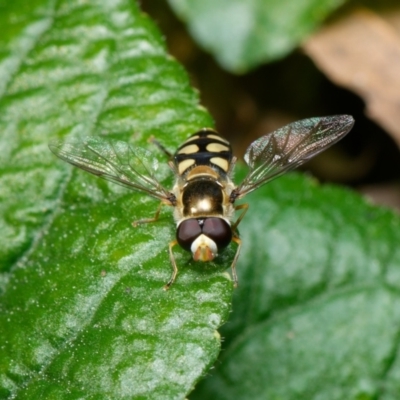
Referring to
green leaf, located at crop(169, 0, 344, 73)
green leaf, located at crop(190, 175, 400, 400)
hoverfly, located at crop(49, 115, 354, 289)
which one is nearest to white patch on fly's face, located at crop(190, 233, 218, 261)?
hoverfly, located at crop(49, 115, 354, 289)

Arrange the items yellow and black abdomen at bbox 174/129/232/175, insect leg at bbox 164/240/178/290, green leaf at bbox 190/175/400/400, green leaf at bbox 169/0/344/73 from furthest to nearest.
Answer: green leaf at bbox 169/0/344/73 < green leaf at bbox 190/175/400/400 < yellow and black abdomen at bbox 174/129/232/175 < insect leg at bbox 164/240/178/290

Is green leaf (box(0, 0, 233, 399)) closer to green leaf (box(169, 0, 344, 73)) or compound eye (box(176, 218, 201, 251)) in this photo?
compound eye (box(176, 218, 201, 251))

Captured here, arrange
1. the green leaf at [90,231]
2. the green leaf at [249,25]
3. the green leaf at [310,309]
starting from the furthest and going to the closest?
1. the green leaf at [249,25]
2. the green leaf at [310,309]
3. the green leaf at [90,231]

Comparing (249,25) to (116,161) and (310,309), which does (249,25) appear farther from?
(116,161)

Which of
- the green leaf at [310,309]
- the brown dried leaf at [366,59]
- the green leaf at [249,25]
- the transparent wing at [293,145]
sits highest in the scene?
the green leaf at [249,25]

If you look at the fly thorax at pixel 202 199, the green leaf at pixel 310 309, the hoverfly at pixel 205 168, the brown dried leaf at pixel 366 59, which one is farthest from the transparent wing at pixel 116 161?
the brown dried leaf at pixel 366 59

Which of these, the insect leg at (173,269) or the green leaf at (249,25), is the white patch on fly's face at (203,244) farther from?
the green leaf at (249,25)

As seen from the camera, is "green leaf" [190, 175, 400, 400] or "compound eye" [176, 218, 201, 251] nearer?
"compound eye" [176, 218, 201, 251]
